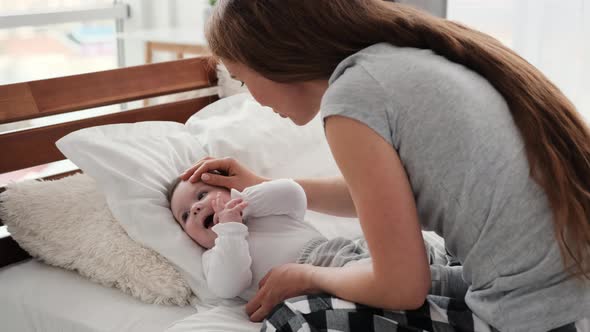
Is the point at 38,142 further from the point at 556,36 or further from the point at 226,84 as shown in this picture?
the point at 556,36

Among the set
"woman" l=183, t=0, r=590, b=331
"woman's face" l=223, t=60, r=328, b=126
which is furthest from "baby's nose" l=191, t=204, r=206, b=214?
"woman" l=183, t=0, r=590, b=331

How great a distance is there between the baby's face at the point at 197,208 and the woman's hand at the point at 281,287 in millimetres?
237

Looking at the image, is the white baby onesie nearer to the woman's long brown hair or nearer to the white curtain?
the woman's long brown hair

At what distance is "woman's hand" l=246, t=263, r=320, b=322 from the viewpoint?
1.25 metres

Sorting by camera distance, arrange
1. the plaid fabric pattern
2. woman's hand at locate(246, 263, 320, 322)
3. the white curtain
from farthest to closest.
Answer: the white curtain, woman's hand at locate(246, 263, 320, 322), the plaid fabric pattern

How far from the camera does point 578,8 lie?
8.56 ft

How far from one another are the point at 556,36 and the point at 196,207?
1.77m

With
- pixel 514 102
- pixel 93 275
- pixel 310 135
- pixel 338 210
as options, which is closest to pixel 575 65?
pixel 310 135

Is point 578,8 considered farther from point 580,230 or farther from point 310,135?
point 580,230

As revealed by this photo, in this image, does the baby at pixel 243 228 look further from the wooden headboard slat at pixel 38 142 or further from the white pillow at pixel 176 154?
the wooden headboard slat at pixel 38 142

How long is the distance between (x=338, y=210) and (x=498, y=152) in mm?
582

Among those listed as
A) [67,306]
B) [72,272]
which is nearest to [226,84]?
[72,272]

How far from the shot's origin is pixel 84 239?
5.15 ft

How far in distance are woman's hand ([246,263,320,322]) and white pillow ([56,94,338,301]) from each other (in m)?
0.16
